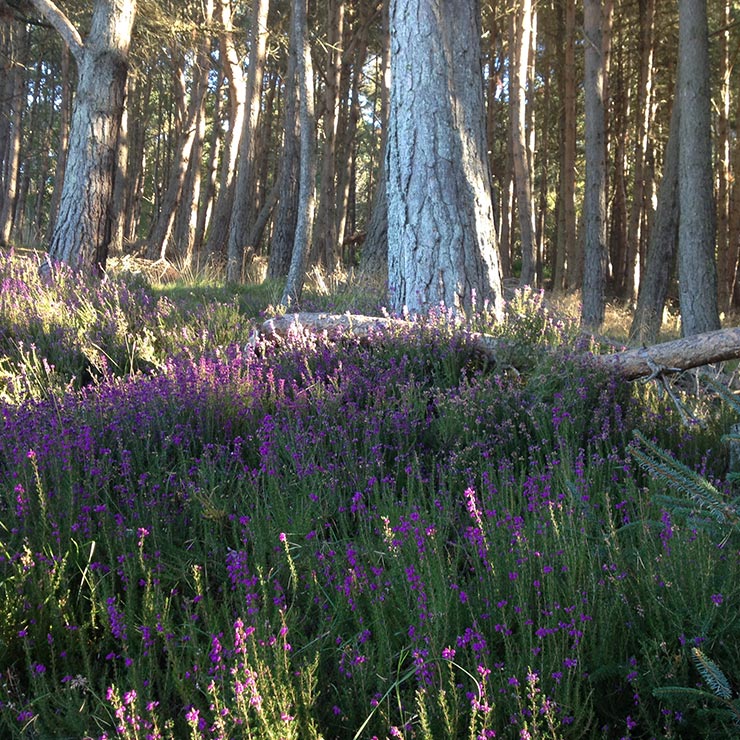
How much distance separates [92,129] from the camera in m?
9.43

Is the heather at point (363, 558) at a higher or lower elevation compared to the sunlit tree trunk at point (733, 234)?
lower

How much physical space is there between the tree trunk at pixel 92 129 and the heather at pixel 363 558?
16.3 ft

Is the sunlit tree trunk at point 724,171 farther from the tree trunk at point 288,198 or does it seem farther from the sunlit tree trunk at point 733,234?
the tree trunk at point 288,198

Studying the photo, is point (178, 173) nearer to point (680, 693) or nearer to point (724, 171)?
→ point (724, 171)

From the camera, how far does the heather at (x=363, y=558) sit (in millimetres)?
1943

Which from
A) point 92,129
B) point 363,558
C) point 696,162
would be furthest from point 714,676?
point 92,129

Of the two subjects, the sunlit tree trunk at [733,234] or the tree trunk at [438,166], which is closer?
the tree trunk at [438,166]

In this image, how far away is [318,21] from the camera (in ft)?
73.9

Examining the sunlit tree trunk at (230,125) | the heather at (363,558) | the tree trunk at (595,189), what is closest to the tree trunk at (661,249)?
the tree trunk at (595,189)

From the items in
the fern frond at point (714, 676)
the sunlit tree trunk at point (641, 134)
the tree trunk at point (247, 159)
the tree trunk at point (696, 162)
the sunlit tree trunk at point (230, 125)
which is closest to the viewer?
the fern frond at point (714, 676)

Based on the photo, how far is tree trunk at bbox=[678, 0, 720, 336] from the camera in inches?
382

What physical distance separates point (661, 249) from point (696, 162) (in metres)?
2.90

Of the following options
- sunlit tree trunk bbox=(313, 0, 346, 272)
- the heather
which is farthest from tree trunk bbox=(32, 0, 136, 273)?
sunlit tree trunk bbox=(313, 0, 346, 272)

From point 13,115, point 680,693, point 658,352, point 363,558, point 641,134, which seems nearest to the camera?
point 680,693
